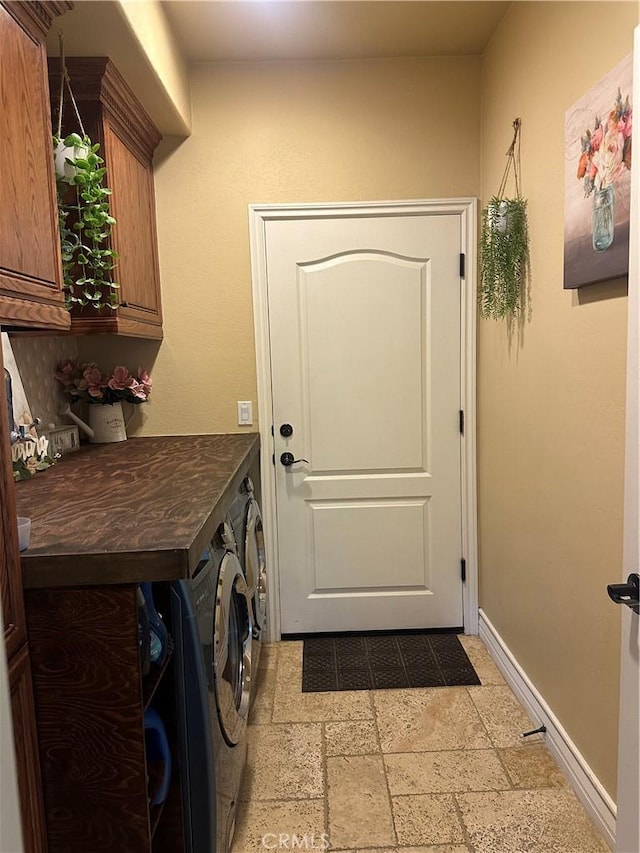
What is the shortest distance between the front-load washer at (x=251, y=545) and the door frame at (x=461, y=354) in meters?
0.31

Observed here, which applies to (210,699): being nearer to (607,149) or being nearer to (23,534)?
(23,534)

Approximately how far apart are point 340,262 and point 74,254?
117cm

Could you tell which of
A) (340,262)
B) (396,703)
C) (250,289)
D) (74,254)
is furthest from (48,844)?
(340,262)

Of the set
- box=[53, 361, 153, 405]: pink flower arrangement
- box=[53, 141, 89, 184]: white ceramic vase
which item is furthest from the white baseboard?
box=[53, 141, 89, 184]: white ceramic vase

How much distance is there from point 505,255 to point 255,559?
154 cm

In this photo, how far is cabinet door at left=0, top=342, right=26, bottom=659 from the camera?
1.02 metres

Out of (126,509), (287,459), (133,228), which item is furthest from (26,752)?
(133,228)

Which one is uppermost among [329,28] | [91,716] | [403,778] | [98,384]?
[329,28]

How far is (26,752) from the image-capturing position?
3.49 ft

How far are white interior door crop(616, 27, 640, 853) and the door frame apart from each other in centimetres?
155

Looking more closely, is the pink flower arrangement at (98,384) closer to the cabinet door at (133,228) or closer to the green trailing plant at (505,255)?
the cabinet door at (133,228)

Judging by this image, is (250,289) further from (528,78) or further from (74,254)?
(528,78)

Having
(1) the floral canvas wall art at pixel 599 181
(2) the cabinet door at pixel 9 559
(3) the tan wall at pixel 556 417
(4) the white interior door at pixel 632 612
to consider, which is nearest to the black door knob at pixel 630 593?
(4) the white interior door at pixel 632 612

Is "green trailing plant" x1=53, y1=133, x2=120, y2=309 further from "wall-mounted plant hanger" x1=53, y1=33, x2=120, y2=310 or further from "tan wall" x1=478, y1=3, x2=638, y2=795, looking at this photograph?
"tan wall" x1=478, y1=3, x2=638, y2=795
